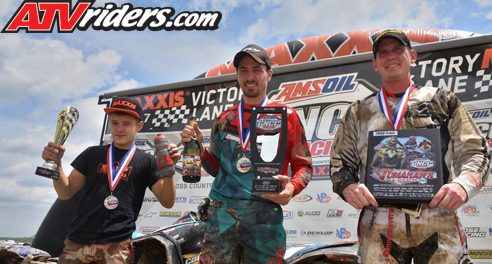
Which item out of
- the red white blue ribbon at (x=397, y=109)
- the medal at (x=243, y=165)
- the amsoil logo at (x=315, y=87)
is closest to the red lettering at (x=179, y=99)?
the amsoil logo at (x=315, y=87)

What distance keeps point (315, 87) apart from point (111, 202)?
7.30ft

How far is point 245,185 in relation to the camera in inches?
94.8

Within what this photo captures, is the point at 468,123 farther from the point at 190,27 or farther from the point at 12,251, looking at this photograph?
the point at 190,27

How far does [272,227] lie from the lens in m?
2.35

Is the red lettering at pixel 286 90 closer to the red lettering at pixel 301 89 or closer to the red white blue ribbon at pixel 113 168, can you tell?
the red lettering at pixel 301 89

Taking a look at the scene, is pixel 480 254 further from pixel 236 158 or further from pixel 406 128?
pixel 236 158

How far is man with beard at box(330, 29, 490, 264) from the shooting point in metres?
1.94

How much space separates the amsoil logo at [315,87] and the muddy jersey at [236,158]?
1.33m

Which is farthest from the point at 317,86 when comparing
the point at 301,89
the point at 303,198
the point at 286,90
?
the point at 303,198

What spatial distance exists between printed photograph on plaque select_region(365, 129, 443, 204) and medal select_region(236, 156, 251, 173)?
0.73 m

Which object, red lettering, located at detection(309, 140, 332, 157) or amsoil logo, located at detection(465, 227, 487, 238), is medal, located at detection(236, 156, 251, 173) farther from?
amsoil logo, located at detection(465, 227, 487, 238)

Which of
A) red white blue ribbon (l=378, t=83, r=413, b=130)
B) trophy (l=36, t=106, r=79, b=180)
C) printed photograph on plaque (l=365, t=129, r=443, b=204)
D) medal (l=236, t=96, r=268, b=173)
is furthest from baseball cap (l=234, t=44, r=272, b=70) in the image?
trophy (l=36, t=106, r=79, b=180)

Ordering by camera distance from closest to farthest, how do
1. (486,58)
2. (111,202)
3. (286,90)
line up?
1. (111,202)
2. (486,58)
3. (286,90)

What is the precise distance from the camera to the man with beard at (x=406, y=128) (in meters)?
1.94
